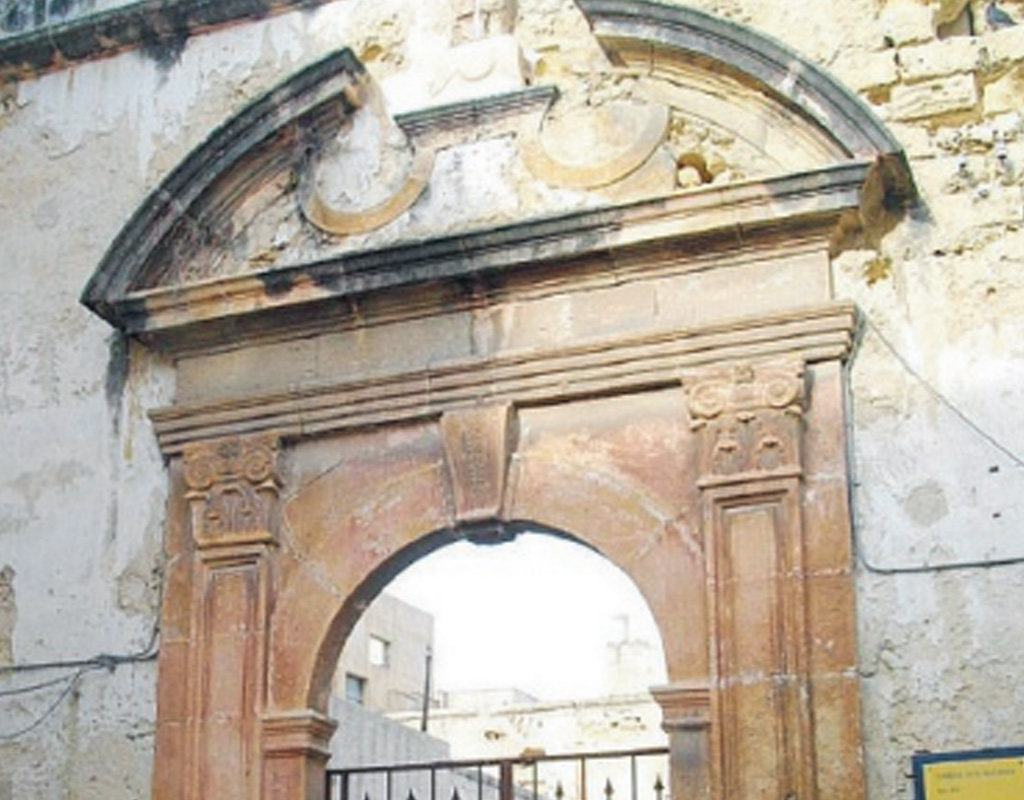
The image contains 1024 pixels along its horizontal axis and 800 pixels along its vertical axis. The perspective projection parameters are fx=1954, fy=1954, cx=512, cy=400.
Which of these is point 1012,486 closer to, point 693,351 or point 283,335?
point 693,351

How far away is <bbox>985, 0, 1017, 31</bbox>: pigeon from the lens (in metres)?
6.96

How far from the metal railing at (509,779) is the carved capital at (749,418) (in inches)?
39.6

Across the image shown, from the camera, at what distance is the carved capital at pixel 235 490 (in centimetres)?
731

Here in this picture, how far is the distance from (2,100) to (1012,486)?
477 cm

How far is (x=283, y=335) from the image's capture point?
7539mm

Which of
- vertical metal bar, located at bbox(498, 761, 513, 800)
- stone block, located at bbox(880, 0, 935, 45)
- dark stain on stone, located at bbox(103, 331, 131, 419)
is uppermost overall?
stone block, located at bbox(880, 0, 935, 45)

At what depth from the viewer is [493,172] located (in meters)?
7.43

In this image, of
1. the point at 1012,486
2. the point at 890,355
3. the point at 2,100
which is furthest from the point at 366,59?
the point at 1012,486

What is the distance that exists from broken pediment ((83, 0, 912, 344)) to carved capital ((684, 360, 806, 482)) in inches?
20.9

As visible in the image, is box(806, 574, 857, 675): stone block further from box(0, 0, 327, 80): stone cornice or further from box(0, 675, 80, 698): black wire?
box(0, 0, 327, 80): stone cornice

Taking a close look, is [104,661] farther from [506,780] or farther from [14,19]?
[14,19]

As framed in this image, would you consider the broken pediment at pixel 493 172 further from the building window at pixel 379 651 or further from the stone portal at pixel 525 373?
the building window at pixel 379 651

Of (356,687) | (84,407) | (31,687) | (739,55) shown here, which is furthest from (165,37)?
(356,687)

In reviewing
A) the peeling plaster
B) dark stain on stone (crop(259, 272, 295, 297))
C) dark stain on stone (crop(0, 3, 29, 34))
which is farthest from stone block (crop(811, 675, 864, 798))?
dark stain on stone (crop(0, 3, 29, 34))
